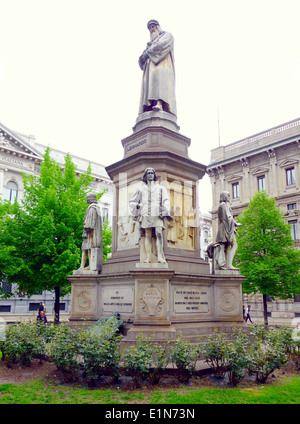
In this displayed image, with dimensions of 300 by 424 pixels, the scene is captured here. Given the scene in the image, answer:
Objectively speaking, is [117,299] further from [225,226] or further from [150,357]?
[225,226]

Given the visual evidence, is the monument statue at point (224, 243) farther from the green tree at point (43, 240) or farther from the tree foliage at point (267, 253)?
the tree foliage at point (267, 253)

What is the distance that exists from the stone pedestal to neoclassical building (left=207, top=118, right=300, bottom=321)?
2703 centimetres

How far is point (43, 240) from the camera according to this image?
21234 millimetres

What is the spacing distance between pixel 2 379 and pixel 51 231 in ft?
44.2

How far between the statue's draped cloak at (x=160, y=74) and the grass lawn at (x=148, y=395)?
971cm

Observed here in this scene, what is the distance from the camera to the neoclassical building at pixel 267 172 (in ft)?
129

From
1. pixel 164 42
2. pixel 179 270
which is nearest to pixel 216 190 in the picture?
pixel 164 42

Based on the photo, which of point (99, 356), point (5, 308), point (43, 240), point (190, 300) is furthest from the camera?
point (5, 308)

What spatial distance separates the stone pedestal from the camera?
31.2 feet

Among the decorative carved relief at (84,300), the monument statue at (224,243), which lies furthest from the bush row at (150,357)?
the monument statue at (224,243)

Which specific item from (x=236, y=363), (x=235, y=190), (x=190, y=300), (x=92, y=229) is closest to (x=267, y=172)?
(x=235, y=190)

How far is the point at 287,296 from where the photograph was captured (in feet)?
93.8

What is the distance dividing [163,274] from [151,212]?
175 cm
